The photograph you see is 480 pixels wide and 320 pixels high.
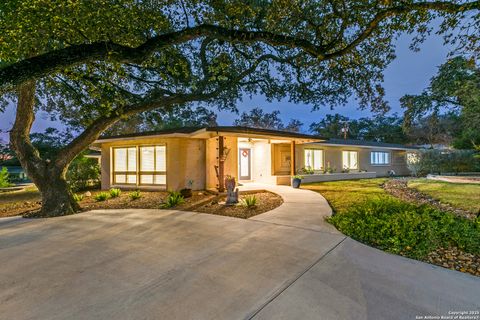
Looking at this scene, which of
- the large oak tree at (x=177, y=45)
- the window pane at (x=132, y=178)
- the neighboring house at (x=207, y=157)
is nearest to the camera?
the large oak tree at (x=177, y=45)

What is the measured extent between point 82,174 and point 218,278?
44.2 feet

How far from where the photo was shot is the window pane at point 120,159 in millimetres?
12484

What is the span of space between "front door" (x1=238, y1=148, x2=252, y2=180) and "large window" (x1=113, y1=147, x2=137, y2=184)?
5995 mm

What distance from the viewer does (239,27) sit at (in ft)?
21.0

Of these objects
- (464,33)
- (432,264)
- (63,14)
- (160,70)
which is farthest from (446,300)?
(160,70)

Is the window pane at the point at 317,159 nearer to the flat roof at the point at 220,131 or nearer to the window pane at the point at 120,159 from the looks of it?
the flat roof at the point at 220,131

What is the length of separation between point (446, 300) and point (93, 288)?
13.6 feet

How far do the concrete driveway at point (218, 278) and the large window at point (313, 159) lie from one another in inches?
458

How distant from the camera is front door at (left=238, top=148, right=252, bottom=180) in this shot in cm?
1400

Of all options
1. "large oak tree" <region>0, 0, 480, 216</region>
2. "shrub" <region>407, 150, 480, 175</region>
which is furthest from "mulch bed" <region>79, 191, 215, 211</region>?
"shrub" <region>407, 150, 480, 175</region>

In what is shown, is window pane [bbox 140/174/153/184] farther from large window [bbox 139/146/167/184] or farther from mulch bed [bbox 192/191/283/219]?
mulch bed [bbox 192/191/283/219]

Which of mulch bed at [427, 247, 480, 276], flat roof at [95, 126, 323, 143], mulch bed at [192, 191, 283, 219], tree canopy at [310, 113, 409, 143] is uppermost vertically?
tree canopy at [310, 113, 409, 143]

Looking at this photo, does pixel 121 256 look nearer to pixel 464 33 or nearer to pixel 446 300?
pixel 446 300

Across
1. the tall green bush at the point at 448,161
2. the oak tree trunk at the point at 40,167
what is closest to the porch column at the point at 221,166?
the oak tree trunk at the point at 40,167
